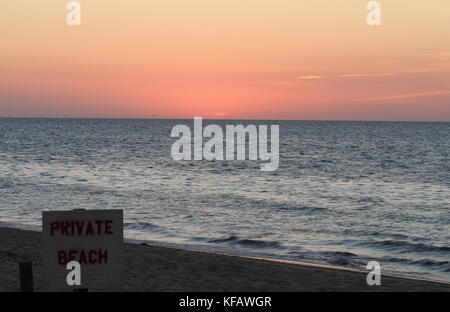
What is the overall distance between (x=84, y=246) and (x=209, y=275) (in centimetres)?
600

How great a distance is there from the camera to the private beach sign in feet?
25.1

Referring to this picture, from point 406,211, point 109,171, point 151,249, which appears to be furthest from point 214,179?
point 151,249

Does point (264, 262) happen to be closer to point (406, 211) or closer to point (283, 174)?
point (406, 211)

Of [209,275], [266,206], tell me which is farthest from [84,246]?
[266,206]

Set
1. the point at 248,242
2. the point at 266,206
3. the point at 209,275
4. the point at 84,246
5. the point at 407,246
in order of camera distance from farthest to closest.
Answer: the point at 266,206
the point at 248,242
the point at 407,246
the point at 209,275
the point at 84,246

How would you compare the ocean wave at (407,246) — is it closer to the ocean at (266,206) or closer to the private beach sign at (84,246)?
the ocean at (266,206)

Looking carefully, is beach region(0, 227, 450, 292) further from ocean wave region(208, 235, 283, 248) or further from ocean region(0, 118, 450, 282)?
ocean wave region(208, 235, 283, 248)

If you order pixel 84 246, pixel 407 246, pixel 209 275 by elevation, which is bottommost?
pixel 407 246

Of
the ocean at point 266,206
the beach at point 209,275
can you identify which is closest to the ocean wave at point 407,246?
the ocean at point 266,206

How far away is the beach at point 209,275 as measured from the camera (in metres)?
12.0

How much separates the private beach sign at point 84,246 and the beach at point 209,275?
378cm

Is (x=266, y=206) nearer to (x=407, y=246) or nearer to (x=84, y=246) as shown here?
(x=407, y=246)

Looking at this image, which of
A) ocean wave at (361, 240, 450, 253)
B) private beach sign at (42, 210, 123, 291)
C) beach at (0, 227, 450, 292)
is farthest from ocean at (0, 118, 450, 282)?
private beach sign at (42, 210, 123, 291)

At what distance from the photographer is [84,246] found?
25.3ft
